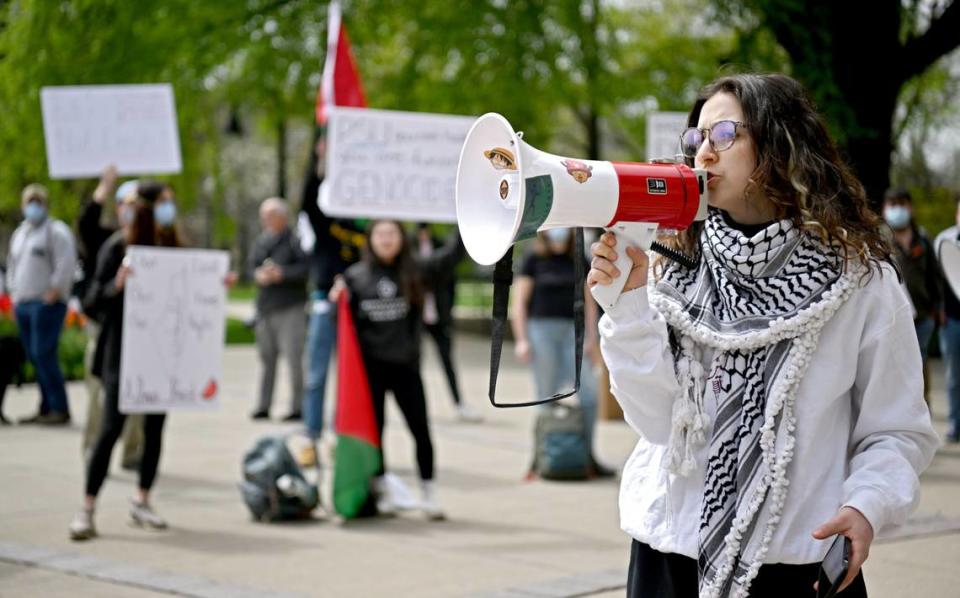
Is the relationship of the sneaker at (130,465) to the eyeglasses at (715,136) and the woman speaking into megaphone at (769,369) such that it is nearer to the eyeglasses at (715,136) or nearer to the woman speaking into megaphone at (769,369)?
the woman speaking into megaphone at (769,369)

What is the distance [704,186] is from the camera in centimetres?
251

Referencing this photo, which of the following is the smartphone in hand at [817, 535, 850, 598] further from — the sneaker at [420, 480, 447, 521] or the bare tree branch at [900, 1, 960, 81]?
the bare tree branch at [900, 1, 960, 81]

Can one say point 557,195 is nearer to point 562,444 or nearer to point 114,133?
point 562,444

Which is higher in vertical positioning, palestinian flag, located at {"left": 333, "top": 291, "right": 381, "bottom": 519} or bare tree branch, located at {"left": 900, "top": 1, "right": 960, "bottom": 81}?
bare tree branch, located at {"left": 900, "top": 1, "right": 960, "bottom": 81}

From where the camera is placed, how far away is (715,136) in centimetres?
260

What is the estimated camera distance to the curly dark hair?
254 centimetres

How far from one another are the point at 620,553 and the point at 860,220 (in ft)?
12.9

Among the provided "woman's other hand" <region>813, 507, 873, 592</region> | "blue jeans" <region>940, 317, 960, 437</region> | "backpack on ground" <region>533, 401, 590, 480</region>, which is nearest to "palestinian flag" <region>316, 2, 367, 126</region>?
"backpack on ground" <region>533, 401, 590, 480</region>

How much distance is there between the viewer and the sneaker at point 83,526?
6.46 metres

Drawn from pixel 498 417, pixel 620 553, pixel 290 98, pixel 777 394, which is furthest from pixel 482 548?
pixel 290 98

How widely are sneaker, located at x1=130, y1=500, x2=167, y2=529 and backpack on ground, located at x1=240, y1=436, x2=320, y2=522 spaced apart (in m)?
0.51

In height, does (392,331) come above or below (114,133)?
below

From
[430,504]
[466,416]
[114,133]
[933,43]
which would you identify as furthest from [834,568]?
[466,416]

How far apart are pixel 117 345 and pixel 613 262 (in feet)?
16.5
